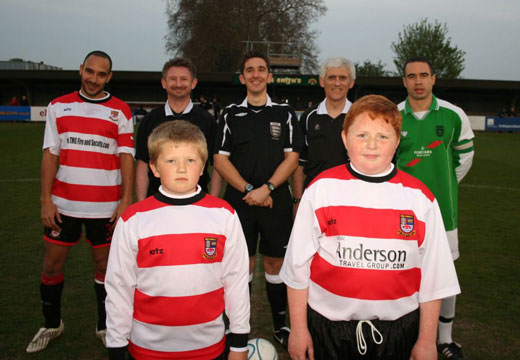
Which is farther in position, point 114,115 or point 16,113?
point 16,113

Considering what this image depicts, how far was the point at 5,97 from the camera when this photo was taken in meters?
40.3

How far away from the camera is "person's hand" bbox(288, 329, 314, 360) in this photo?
2057mm

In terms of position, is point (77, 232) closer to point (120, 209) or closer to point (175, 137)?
point (120, 209)

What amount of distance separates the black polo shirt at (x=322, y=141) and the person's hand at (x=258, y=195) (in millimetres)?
537

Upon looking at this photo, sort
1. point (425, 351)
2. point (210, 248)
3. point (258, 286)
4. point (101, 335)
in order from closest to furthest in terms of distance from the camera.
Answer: point (425, 351)
point (210, 248)
point (101, 335)
point (258, 286)

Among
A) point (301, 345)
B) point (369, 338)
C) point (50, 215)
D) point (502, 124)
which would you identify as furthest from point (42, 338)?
point (502, 124)

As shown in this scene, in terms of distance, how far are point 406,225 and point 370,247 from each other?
20 cm

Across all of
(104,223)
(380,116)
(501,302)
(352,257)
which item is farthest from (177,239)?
(501,302)

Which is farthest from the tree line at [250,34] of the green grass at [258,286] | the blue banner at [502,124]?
the green grass at [258,286]

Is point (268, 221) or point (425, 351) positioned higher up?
point (268, 221)

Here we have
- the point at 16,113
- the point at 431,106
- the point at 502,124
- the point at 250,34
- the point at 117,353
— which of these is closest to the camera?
the point at 117,353

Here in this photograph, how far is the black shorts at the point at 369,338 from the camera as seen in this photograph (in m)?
2.02

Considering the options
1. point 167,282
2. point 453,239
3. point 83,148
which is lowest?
point 453,239

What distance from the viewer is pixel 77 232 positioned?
3645 millimetres
